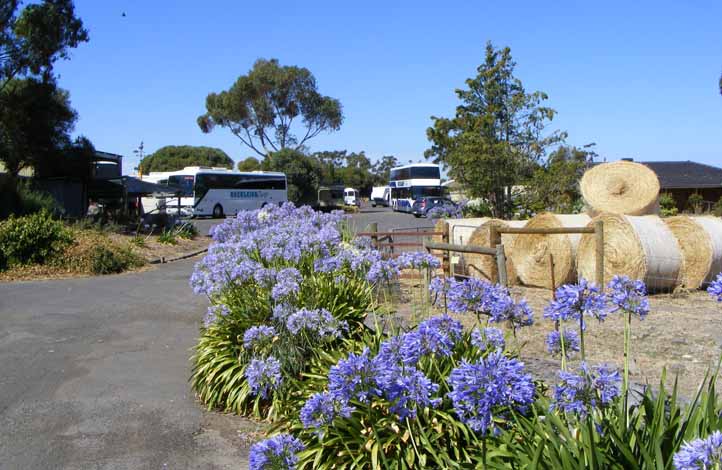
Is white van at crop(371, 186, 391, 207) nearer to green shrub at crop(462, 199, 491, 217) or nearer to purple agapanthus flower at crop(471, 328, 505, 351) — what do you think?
green shrub at crop(462, 199, 491, 217)

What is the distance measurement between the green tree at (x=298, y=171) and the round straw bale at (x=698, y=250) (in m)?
46.7

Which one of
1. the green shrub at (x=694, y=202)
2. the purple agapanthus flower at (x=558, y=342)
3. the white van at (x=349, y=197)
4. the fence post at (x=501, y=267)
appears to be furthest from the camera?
the white van at (x=349, y=197)

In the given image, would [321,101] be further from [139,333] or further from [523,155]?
[139,333]

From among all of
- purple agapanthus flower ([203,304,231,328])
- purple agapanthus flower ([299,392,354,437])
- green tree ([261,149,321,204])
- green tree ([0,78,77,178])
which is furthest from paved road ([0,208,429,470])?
green tree ([261,149,321,204])

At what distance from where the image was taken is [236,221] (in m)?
8.20

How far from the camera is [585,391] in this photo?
2.73 meters

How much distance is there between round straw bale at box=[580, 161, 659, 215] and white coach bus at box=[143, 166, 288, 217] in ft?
103

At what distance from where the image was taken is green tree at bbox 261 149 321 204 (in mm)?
57750

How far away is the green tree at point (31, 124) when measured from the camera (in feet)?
78.5

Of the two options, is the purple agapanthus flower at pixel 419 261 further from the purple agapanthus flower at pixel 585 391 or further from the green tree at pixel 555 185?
the green tree at pixel 555 185

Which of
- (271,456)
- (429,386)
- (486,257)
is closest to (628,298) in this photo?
(429,386)

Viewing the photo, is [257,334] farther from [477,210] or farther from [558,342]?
[477,210]

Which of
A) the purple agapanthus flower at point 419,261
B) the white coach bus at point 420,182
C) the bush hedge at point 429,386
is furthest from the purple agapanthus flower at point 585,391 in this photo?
the white coach bus at point 420,182

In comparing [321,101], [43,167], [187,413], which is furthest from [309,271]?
[321,101]
